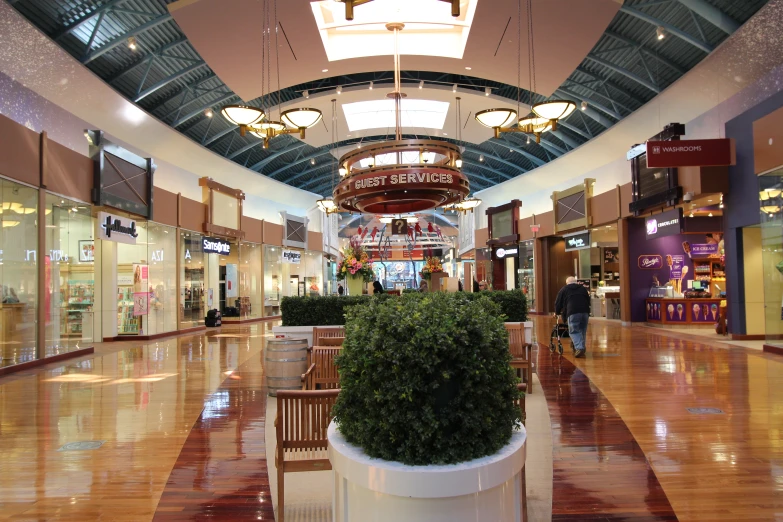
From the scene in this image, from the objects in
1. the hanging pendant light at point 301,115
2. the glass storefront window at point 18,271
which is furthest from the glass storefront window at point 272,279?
the hanging pendant light at point 301,115

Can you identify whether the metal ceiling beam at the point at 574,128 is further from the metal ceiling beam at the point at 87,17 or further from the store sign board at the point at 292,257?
the metal ceiling beam at the point at 87,17

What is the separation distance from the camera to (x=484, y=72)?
49.9 feet

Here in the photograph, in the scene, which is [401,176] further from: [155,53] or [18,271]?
[155,53]

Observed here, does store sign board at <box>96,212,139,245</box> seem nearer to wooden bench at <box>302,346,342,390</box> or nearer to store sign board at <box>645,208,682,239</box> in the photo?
wooden bench at <box>302,346,342,390</box>

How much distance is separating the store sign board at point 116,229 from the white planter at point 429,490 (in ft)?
40.9

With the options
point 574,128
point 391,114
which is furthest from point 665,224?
point 391,114

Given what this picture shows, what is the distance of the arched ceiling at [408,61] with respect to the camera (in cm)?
1201

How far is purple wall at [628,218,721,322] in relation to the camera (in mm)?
16906

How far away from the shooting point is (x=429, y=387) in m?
2.13

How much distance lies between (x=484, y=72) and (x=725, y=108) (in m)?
5.93

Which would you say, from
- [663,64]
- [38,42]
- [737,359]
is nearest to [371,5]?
[38,42]

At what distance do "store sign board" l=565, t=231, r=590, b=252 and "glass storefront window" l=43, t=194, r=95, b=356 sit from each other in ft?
51.1

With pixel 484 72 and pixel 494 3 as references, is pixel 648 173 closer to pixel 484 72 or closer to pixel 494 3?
pixel 484 72

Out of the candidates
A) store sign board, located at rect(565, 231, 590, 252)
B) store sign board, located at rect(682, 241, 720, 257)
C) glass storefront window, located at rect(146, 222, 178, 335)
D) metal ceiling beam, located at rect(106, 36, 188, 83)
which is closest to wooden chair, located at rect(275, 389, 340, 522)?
glass storefront window, located at rect(146, 222, 178, 335)
